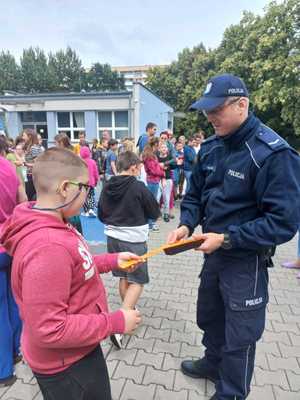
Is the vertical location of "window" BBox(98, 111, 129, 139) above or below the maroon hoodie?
above

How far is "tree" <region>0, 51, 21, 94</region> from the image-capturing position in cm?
5567

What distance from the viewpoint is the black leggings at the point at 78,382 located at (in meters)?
1.46

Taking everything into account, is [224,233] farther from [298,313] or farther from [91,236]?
[91,236]

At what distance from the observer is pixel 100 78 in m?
64.7

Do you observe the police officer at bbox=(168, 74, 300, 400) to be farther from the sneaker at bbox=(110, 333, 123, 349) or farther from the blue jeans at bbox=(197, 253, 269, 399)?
the sneaker at bbox=(110, 333, 123, 349)

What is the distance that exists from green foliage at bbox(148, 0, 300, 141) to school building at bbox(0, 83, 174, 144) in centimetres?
810

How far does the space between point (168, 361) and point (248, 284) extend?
1.32 m

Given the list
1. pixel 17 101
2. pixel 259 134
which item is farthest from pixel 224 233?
pixel 17 101

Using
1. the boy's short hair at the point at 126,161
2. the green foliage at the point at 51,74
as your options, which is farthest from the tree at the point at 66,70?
the boy's short hair at the point at 126,161

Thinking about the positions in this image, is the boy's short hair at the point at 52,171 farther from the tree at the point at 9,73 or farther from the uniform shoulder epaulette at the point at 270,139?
the tree at the point at 9,73

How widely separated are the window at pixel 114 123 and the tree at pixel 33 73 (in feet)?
135

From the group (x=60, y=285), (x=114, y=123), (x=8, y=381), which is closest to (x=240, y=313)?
(x=60, y=285)

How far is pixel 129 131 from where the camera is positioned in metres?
20.4

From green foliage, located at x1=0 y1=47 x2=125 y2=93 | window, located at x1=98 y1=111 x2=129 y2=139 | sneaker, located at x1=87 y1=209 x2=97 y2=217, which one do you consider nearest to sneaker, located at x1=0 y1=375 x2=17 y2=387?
sneaker, located at x1=87 y1=209 x2=97 y2=217
